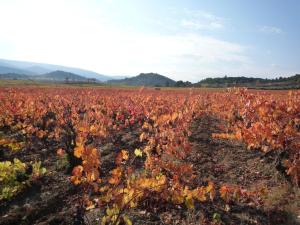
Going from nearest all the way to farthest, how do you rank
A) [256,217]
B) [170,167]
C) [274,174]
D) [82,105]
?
[256,217] < [170,167] < [274,174] < [82,105]

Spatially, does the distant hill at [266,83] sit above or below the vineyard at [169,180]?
above

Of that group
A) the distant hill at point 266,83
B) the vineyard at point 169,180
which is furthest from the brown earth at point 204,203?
the distant hill at point 266,83

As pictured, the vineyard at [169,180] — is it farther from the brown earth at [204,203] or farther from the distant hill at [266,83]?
the distant hill at [266,83]

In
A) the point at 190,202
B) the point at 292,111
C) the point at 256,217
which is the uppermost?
the point at 292,111

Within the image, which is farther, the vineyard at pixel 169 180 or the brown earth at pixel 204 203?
the brown earth at pixel 204 203

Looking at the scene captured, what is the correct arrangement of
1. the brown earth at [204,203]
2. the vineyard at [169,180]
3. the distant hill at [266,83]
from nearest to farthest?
the vineyard at [169,180] → the brown earth at [204,203] → the distant hill at [266,83]

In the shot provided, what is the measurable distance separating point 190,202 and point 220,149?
189 inches

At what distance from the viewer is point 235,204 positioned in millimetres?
7004

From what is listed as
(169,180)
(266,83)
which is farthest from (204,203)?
(266,83)

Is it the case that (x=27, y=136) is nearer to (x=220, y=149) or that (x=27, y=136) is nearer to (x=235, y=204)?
(x=220, y=149)

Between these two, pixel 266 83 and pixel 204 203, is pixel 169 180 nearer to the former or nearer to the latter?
pixel 204 203

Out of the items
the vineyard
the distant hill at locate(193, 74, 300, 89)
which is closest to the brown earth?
the vineyard

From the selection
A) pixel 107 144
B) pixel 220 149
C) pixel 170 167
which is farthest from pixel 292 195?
pixel 107 144

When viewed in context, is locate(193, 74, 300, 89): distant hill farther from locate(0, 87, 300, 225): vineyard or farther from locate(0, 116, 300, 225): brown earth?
locate(0, 87, 300, 225): vineyard
